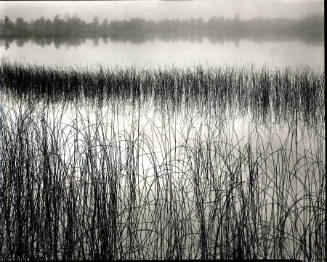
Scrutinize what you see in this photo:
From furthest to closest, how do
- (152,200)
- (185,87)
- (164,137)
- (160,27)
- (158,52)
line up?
(185,87) → (158,52) → (160,27) → (164,137) → (152,200)

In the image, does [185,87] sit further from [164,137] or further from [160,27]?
[164,137]

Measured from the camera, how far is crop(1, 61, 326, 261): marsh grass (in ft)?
5.57

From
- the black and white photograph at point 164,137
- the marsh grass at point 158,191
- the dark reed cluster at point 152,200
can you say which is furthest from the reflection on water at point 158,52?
the dark reed cluster at point 152,200

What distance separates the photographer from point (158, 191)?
1.88 metres

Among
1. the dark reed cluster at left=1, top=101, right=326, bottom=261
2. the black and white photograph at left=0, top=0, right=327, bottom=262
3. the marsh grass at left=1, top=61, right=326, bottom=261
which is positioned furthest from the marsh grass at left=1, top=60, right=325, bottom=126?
the dark reed cluster at left=1, top=101, right=326, bottom=261

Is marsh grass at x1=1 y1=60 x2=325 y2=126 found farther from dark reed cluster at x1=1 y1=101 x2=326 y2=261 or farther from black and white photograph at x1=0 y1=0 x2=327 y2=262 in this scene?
dark reed cluster at x1=1 y1=101 x2=326 y2=261

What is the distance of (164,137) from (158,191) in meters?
0.62

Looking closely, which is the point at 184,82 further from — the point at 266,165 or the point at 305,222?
the point at 305,222

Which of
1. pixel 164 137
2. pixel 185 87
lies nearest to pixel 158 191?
pixel 164 137

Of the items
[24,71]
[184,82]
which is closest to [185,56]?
[184,82]

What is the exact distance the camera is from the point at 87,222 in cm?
176

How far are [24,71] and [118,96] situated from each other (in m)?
0.87

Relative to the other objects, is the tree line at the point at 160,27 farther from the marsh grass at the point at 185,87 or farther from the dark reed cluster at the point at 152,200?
the dark reed cluster at the point at 152,200

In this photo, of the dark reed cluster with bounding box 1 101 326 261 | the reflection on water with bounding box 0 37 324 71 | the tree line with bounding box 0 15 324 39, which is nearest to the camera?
the dark reed cluster with bounding box 1 101 326 261
